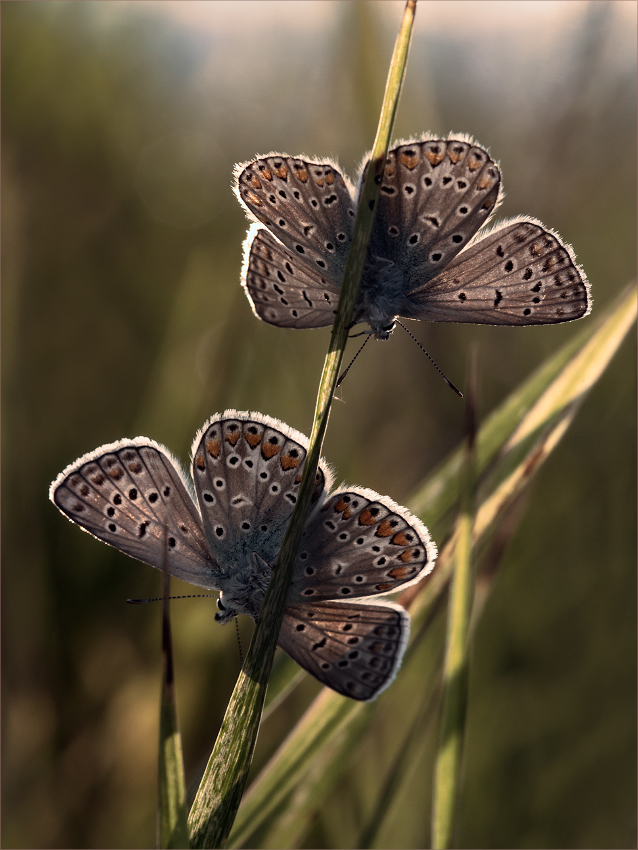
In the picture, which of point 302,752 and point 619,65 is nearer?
point 302,752

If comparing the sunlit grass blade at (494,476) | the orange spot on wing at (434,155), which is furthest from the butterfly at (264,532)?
the orange spot on wing at (434,155)

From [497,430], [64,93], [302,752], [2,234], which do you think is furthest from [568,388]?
[64,93]

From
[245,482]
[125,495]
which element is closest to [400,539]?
[245,482]

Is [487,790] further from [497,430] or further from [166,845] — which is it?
[166,845]

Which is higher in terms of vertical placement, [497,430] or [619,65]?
[619,65]

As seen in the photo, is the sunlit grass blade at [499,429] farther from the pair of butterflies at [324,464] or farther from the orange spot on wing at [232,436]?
the orange spot on wing at [232,436]

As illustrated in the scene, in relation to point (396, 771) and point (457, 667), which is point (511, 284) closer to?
point (457, 667)

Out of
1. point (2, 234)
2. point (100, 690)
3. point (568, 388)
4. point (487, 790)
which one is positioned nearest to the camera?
point (568, 388)
